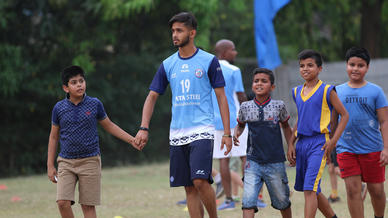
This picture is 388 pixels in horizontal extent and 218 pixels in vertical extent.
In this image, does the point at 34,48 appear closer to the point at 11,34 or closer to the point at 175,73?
the point at 11,34

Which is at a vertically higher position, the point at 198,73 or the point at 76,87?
the point at 198,73

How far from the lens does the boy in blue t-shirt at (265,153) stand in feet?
20.4

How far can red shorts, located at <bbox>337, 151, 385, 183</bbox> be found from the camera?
254 inches

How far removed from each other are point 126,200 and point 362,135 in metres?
4.58

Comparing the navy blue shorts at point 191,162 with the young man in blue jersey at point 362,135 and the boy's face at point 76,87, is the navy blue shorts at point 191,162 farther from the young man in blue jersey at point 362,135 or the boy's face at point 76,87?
the young man in blue jersey at point 362,135

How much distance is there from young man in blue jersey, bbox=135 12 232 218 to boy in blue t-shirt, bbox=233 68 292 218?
0.45m

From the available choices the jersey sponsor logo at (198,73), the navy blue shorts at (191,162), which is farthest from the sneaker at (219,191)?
the jersey sponsor logo at (198,73)

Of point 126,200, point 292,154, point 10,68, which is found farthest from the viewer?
point 10,68

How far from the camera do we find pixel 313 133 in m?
6.12

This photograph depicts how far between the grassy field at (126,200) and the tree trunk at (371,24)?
6476mm

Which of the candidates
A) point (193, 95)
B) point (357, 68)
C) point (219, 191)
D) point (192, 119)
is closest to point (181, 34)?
point (193, 95)

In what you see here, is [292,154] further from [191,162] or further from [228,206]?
[228,206]

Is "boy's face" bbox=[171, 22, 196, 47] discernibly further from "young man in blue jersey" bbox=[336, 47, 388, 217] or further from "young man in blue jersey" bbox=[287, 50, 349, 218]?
"young man in blue jersey" bbox=[336, 47, 388, 217]

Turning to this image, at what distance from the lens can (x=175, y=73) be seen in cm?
601
